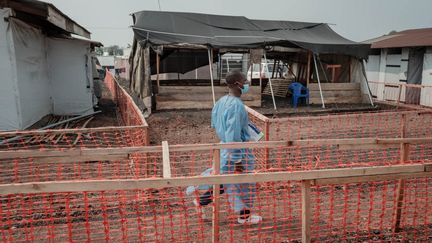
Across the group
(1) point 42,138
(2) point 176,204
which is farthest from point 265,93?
(2) point 176,204

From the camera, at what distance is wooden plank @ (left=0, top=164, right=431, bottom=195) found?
218 centimetres

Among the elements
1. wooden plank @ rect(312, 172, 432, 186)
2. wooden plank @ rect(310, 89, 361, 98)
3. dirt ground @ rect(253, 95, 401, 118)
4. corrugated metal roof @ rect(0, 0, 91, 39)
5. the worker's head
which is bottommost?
dirt ground @ rect(253, 95, 401, 118)

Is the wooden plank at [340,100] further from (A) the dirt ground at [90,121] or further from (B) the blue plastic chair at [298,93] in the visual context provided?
(A) the dirt ground at [90,121]

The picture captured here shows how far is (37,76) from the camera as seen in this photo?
31.4 ft

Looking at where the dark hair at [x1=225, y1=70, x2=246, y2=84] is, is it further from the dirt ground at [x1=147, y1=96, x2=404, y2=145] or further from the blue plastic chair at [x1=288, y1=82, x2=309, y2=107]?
the blue plastic chair at [x1=288, y1=82, x2=309, y2=107]

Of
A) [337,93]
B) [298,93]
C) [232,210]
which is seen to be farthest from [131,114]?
[337,93]

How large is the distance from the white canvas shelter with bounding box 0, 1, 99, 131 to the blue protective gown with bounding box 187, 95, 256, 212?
620 cm

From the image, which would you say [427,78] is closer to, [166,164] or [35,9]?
[35,9]

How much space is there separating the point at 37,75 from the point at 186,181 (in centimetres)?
887

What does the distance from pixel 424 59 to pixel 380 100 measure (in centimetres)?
274

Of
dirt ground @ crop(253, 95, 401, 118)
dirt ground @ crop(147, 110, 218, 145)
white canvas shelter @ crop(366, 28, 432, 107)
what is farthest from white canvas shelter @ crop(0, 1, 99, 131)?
white canvas shelter @ crop(366, 28, 432, 107)

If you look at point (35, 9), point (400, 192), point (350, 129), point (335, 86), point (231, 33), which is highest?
point (231, 33)

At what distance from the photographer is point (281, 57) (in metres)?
18.5

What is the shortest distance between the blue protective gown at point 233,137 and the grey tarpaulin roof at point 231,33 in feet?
28.2
